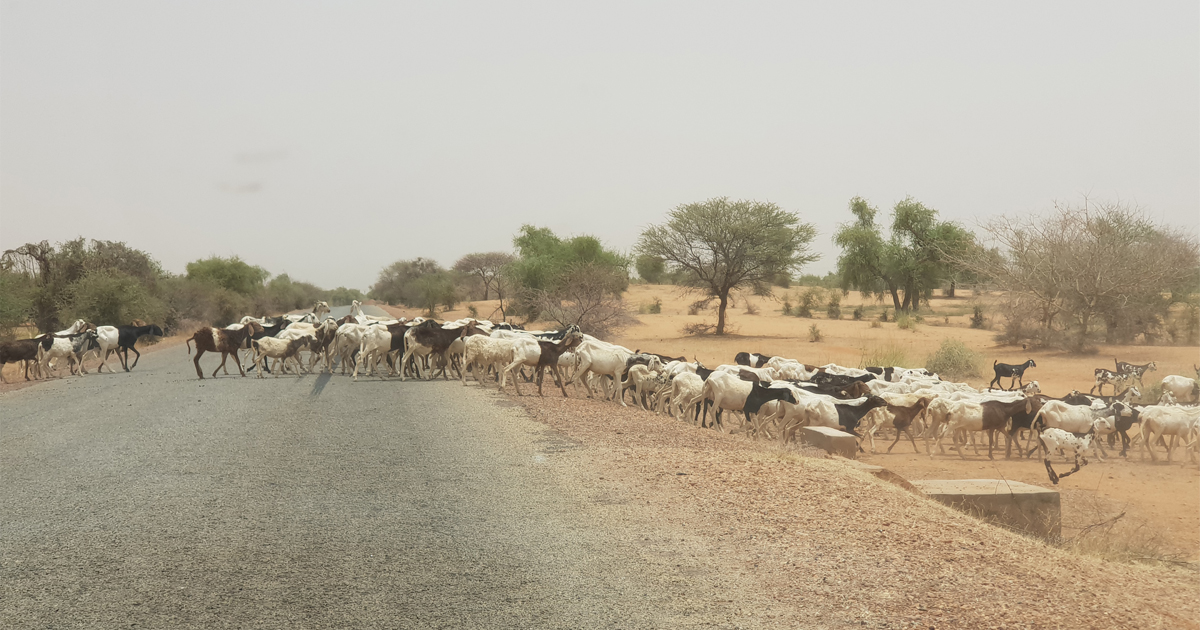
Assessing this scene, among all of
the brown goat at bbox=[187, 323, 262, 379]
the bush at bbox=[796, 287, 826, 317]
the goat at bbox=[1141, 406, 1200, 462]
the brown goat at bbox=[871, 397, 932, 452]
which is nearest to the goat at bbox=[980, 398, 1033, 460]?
the brown goat at bbox=[871, 397, 932, 452]

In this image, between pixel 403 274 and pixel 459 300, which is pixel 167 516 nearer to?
pixel 459 300

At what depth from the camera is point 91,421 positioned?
11562mm

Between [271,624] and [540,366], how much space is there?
443 inches

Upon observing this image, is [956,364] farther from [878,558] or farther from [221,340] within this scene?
[221,340]

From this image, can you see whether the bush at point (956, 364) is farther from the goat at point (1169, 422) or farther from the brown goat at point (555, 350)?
the brown goat at point (555, 350)

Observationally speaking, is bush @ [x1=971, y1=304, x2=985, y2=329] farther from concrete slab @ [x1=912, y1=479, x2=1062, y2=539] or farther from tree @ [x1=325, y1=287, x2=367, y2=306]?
tree @ [x1=325, y1=287, x2=367, y2=306]

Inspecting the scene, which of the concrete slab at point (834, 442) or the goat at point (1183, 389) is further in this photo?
the goat at point (1183, 389)

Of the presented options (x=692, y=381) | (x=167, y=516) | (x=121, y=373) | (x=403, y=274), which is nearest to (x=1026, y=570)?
(x=167, y=516)

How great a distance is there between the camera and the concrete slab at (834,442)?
1112 centimetres

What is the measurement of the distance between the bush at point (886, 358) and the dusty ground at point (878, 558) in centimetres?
1625

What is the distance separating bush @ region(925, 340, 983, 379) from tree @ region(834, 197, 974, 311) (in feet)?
101

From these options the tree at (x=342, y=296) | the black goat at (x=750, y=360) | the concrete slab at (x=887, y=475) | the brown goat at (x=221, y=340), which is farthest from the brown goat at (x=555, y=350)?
the tree at (x=342, y=296)

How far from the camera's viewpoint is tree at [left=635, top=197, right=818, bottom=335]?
137 ft

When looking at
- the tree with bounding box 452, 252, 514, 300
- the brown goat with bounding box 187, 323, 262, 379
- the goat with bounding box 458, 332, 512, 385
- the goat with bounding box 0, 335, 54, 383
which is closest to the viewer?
the goat with bounding box 458, 332, 512, 385
